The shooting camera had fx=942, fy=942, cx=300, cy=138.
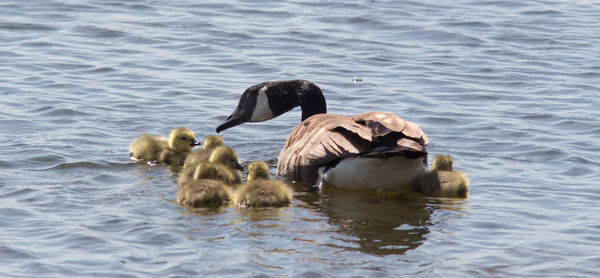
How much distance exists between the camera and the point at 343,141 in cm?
829

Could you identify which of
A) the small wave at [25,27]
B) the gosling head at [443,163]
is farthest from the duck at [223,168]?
the small wave at [25,27]

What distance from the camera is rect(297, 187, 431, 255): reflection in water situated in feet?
23.7

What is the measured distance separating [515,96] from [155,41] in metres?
6.10

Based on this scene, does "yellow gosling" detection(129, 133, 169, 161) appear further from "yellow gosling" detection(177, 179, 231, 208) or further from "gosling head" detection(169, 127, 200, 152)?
"yellow gosling" detection(177, 179, 231, 208)

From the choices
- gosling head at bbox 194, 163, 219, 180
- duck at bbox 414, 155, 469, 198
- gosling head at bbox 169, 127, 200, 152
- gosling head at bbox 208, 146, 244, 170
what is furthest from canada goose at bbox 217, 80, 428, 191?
gosling head at bbox 169, 127, 200, 152

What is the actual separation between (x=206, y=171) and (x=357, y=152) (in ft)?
4.76

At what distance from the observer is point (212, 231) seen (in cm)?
734

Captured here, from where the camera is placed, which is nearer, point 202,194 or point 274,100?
point 202,194

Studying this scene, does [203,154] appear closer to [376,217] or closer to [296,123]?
[376,217]

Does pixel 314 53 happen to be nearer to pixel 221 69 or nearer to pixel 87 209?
pixel 221 69

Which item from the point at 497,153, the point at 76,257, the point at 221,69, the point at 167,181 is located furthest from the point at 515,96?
the point at 76,257

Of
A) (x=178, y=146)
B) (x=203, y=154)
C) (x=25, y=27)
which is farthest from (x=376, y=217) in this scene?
(x=25, y=27)

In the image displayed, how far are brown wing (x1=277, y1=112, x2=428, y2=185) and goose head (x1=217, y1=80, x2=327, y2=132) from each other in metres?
1.31

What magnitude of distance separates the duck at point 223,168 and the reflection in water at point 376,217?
27.7 inches
